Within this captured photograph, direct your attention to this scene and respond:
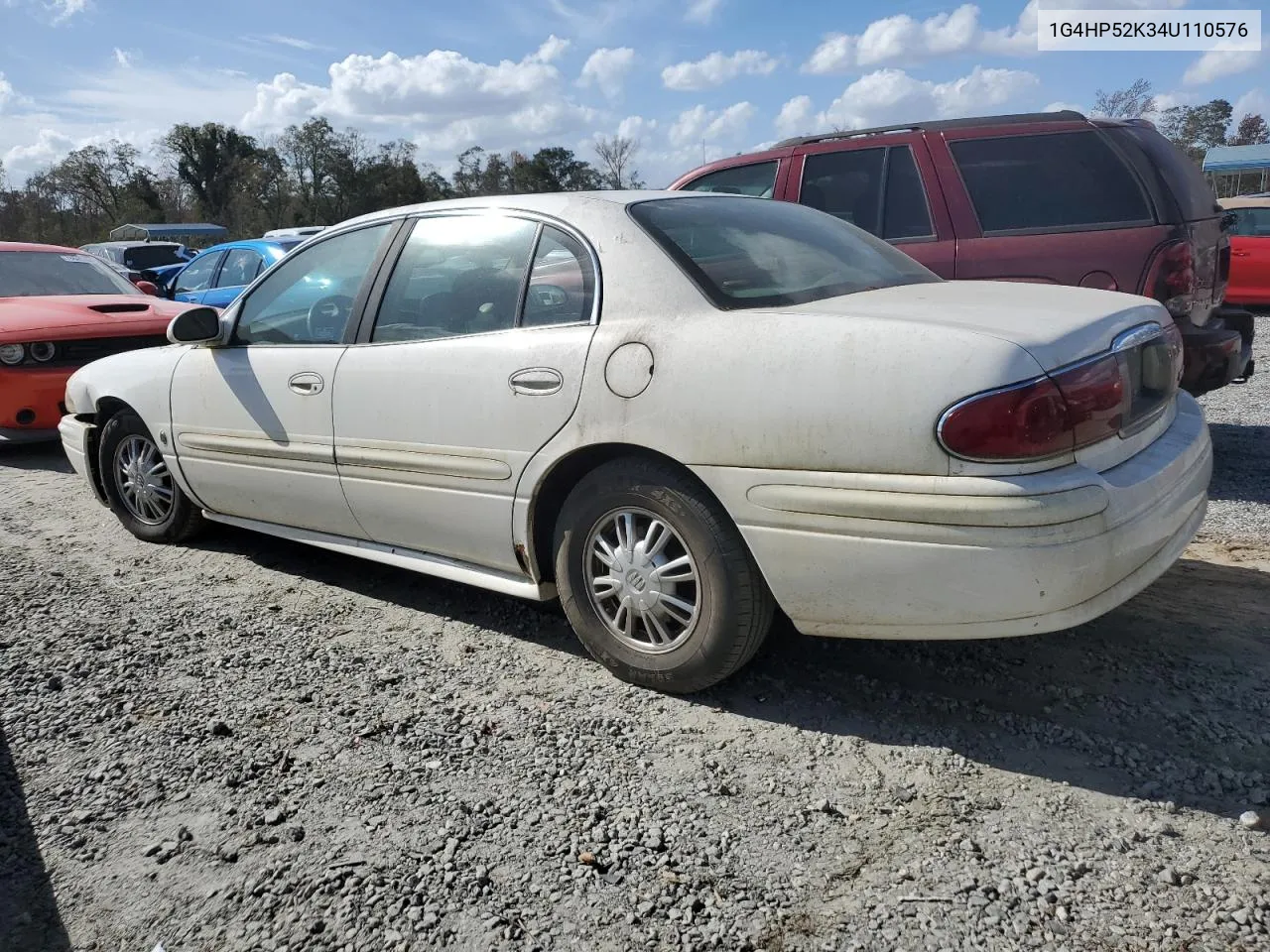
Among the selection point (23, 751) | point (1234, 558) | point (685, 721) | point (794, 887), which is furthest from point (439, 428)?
point (1234, 558)

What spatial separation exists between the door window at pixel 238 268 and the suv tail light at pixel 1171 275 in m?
8.36

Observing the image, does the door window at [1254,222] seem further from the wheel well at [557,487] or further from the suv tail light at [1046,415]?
the wheel well at [557,487]

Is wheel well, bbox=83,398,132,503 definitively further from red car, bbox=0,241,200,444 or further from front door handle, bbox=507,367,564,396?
front door handle, bbox=507,367,564,396

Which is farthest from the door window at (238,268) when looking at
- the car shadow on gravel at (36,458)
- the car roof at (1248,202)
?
the car roof at (1248,202)

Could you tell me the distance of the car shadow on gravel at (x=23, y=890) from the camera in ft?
7.03

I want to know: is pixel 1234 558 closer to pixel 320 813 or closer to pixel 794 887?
pixel 794 887

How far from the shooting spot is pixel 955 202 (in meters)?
5.47

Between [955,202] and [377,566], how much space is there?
3.71 meters

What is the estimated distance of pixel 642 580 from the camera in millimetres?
3021

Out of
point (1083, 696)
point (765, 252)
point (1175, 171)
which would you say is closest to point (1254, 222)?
point (1175, 171)

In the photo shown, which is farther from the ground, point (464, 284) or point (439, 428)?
point (464, 284)

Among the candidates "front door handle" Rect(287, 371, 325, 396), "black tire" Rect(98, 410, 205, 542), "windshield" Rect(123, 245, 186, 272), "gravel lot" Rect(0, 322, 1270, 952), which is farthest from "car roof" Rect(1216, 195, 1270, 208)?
"windshield" Rect(123, 245, 186, 272)

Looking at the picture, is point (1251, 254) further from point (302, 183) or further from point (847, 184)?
point (302, 183)

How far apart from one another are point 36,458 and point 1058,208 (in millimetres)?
7340
